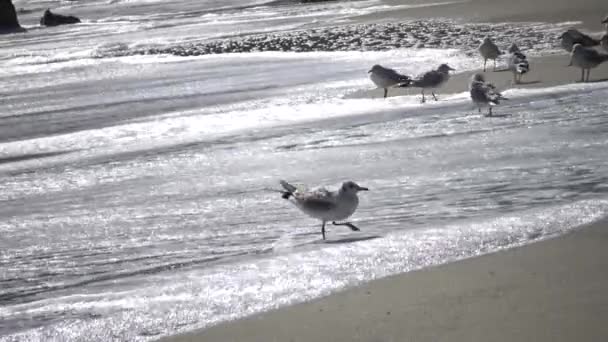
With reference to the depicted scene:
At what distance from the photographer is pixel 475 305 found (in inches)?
182

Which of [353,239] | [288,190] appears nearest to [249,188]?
[288,190]

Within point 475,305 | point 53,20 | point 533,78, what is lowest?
point 53,20

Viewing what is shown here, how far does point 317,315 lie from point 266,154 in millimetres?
4662

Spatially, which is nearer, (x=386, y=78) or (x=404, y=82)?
(x=404, y=82)

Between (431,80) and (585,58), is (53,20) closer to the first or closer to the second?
(431,80)

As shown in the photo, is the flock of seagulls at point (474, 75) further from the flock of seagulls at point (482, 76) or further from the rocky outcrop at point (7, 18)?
the rocky outcrop at point (7, 18)

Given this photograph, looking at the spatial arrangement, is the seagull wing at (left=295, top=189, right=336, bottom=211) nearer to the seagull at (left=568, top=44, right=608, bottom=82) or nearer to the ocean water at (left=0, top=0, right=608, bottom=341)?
the ocean water at (left=0, top=0, right=608, bottom=341)

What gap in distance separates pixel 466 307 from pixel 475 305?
2.0 inches

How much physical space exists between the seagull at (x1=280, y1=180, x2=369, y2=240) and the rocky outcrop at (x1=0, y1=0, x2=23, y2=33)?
30.7 m

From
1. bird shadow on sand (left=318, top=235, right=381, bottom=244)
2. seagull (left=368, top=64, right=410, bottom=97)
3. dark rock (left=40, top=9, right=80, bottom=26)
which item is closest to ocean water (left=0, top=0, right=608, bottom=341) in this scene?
bird shadow on sand (left=318, top=235, right=381, bottom=244)

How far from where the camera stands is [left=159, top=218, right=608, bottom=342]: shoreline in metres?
4.30

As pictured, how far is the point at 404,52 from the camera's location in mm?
16875

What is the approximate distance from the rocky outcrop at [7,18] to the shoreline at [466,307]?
32275 millimetres

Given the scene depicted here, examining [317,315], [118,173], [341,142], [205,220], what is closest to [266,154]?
[341,142]
